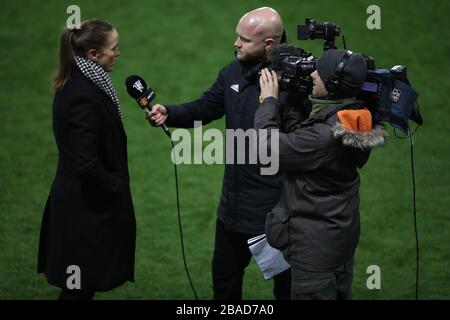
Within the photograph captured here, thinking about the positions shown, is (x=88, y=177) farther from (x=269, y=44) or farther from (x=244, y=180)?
(x=269, y=44)

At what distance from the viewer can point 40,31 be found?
9.76 metres

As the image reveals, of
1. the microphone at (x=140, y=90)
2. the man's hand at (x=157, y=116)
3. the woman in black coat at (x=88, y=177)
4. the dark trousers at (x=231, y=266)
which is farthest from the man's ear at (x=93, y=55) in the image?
the dark trousers at (x=231, y=266)

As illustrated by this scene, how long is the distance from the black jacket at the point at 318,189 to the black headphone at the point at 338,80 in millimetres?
96

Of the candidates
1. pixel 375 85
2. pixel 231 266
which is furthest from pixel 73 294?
pixel 375 85

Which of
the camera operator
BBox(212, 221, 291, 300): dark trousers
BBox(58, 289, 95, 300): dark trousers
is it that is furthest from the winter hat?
BBox(58, 289, 95, 300): dark trousers

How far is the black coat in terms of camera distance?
141 inches

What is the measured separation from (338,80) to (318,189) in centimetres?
48

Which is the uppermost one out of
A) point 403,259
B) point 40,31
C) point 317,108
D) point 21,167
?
point 40,31

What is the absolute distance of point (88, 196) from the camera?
3.73m

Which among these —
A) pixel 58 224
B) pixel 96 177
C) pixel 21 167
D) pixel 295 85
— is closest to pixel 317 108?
pixel 295 85

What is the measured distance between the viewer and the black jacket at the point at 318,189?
331 centimetres

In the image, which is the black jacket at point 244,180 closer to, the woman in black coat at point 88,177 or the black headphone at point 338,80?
the woman in black coat at point 88,177
